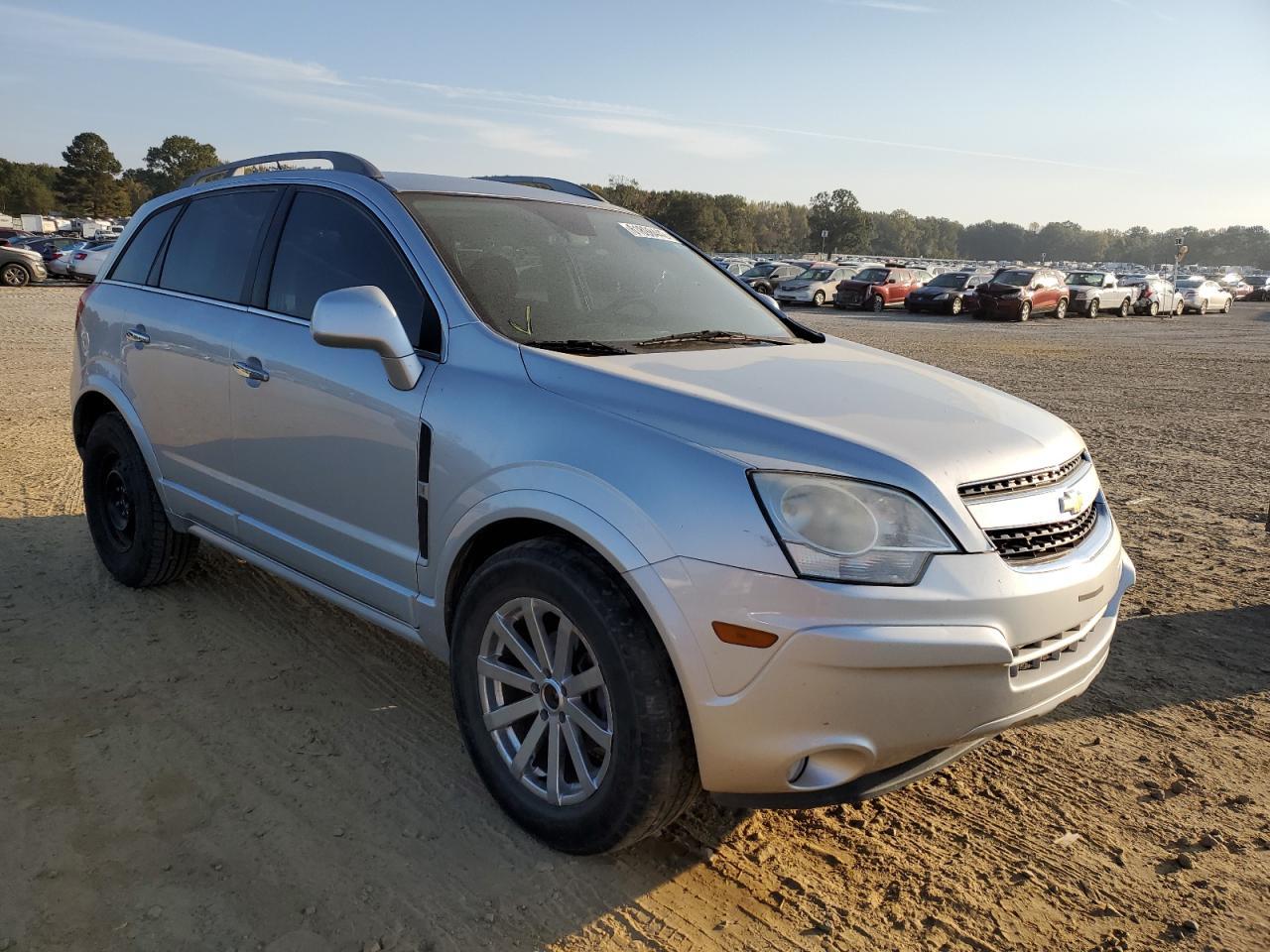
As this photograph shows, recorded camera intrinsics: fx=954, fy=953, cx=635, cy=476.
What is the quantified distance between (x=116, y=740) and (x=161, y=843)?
689 millimetres

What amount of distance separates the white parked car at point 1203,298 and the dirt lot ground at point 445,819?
4084 centimetres

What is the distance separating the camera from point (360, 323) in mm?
2854

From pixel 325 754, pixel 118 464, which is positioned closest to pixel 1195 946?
pixel 325 754

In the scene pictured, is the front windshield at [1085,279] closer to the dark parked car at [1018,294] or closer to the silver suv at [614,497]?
the dark parked car at [1018,294]

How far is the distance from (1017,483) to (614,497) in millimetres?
1070

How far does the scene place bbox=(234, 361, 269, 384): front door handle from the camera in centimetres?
352

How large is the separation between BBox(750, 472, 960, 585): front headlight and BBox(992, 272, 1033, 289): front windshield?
3058 centimetres

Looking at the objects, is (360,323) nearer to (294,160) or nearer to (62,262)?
(294,160)

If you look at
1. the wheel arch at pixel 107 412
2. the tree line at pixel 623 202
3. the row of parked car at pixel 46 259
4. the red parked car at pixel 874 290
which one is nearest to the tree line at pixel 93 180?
the tree line at pixel 623 202

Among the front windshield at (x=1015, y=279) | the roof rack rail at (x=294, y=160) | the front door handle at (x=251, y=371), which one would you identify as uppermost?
the roof rack rail at (x=294, y=160)

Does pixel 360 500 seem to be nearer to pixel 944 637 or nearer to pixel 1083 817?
Answer: pixel 944 637

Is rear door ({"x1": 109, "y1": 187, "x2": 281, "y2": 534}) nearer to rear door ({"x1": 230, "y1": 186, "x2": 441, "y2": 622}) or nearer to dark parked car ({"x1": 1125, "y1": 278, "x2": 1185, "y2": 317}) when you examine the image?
rear door ({"x1": 230, "y1": 186, "x2": 441, "y2": 622})

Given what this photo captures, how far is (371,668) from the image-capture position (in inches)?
152

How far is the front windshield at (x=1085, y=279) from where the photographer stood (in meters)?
33.8
